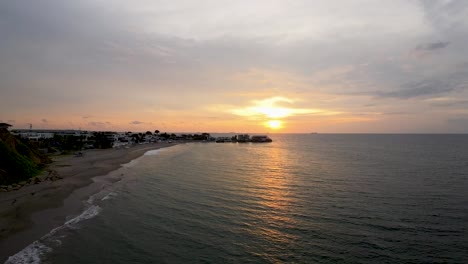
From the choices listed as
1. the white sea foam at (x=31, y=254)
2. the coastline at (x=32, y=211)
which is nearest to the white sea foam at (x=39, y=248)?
the white sea foam at (x=31, y=254)

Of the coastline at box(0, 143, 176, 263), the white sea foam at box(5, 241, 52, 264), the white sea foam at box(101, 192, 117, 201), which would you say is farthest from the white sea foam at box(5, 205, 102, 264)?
the white sea foam at box(101, 192, 117, 201)

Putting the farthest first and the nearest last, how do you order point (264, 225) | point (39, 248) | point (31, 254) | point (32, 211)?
point (32, 211) < point (264, 225) < point (39, 248) < point (31, 254)

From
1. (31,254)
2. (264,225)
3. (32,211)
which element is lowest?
(31,254)

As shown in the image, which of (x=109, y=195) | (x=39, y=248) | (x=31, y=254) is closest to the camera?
(x=31, y=254)

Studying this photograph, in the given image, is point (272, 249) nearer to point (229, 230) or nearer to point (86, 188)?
point (229, 230)

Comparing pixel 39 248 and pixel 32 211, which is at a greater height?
pixel 32 211

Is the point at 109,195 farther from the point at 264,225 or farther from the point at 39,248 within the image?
the point at 264,225

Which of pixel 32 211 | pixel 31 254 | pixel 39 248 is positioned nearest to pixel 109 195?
pixel 32 211

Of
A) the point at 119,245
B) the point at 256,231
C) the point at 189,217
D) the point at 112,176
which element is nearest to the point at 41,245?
the point at 119,245

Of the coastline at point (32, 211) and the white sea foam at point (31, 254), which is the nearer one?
the white sea foam at point (31, 254)

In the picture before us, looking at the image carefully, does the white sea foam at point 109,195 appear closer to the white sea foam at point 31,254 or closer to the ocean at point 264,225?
the ocean at point 264,225

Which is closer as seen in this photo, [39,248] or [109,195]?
[39,248]
